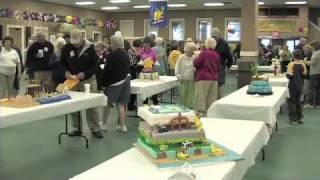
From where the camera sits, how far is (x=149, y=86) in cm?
701

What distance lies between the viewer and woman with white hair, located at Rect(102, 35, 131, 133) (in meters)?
6.24

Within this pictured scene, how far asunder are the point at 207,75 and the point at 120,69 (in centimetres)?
144

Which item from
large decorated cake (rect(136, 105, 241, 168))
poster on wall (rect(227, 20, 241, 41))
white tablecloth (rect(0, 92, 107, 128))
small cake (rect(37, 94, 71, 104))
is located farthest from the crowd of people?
poster on wall (rect(227, 20, 241, 41))

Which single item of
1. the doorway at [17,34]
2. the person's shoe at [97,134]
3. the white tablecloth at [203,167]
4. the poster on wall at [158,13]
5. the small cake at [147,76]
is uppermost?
the poster on wall at [158,13]

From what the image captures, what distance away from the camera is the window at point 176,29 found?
71.3 feet

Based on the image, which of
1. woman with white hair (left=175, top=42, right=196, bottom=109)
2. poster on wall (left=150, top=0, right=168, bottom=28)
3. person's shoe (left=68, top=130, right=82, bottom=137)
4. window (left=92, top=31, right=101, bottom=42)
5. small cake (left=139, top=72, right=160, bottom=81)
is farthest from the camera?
window (left=92, top=31, right=101, bottom=42)

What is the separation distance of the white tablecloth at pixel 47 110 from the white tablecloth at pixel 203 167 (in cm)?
156

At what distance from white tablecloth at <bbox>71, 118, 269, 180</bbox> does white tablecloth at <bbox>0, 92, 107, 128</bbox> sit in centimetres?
156

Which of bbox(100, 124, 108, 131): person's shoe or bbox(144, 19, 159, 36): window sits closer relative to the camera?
bbox(100, 124, 108, 131): person's shoe

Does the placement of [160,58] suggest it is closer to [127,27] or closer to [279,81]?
[279,81]

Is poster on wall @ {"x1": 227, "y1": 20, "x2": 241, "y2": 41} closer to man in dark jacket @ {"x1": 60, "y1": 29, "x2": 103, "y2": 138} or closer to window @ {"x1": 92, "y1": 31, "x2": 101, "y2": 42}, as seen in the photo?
window @ {"x1": 92, "y1": 31, "x2": 101, "y2": 42}

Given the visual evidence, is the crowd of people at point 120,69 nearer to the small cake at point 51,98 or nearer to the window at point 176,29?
the small cake at point 51,98

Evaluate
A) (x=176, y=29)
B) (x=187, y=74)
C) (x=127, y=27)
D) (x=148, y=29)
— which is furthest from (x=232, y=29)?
(x=187, y=74)

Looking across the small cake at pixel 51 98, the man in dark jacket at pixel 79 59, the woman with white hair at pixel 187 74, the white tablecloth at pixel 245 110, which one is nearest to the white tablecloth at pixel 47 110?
the small cake at pixel 51 98
